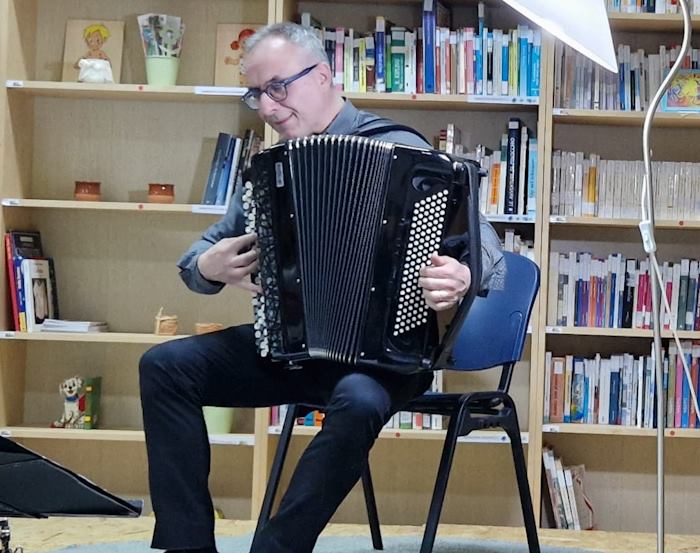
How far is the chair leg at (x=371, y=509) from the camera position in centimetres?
246

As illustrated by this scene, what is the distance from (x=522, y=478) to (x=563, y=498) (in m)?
1.07

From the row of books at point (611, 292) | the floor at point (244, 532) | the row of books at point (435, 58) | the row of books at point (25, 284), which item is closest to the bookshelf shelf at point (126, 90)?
the row of books at point (435, 58)

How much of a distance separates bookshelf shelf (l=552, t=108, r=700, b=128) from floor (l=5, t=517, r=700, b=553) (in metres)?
1.21

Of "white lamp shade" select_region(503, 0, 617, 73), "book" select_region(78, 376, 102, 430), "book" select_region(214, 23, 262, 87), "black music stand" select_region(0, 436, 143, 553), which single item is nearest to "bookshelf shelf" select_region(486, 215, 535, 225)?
"book" select_region(214, 23, 262, 87)

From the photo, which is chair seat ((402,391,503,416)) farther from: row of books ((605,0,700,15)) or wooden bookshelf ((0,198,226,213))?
row of books ((605,0,700,15))

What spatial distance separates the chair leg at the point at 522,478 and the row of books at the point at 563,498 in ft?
3.24

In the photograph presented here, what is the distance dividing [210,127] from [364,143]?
1576 millimetres

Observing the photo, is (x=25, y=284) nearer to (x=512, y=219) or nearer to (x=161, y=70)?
(x=161, y=70)

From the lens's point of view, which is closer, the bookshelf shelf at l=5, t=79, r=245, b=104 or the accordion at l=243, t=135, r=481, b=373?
the accordion at l=243, t=135, r=481, b=373

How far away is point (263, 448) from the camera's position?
3184mm

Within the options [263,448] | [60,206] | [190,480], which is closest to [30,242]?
[60,206]

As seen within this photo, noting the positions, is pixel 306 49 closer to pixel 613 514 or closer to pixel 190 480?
pixel 190 480

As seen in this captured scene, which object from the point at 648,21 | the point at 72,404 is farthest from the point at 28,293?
the point at 648,21

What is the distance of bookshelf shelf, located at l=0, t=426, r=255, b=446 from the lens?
10.6ft
